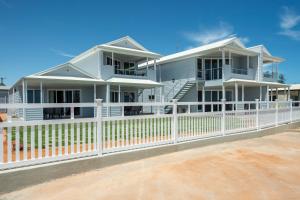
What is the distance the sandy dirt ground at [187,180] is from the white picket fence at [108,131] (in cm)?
49

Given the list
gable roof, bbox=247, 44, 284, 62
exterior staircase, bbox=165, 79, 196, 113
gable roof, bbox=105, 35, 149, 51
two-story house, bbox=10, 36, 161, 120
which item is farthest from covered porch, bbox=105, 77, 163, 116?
gable roof, bbox=247, 44, 284, 62

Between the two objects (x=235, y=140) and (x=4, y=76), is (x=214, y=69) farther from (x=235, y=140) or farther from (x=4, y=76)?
(x=4, y=76)

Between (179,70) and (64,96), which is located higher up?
(179,70)

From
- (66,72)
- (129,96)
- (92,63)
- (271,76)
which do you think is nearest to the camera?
(66,72)

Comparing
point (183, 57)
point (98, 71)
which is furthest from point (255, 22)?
point (98, 71)

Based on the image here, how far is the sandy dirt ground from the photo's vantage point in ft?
12.8

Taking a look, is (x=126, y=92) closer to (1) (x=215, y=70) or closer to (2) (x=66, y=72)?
→ (2) (x=66, y=72)

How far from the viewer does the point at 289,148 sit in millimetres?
7820

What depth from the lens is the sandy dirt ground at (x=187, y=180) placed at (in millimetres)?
3898

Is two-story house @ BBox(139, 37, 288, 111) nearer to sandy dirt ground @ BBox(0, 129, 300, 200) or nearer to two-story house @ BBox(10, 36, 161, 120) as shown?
two-story house @ BBox(10, 36, 161, 120)

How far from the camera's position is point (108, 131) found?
5.52 metres

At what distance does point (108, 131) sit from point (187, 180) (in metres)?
2.10

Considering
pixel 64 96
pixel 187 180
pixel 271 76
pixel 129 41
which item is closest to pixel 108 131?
pixel 187 180

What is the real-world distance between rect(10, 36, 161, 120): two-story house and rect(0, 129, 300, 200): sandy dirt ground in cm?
1367
